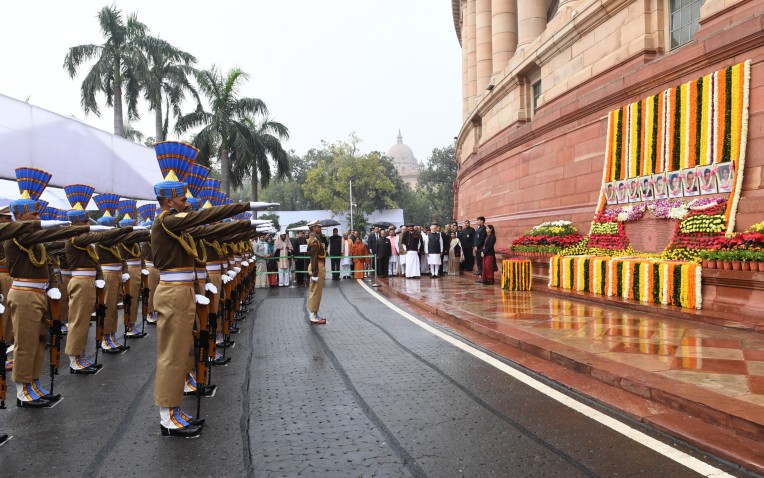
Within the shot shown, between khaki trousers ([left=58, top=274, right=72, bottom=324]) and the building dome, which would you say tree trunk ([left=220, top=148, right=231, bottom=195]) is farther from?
the building dome

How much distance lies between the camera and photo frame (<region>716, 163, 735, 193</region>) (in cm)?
964

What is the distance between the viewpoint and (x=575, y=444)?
13.1ft

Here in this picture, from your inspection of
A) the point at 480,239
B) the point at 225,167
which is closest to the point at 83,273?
the point at 480,239

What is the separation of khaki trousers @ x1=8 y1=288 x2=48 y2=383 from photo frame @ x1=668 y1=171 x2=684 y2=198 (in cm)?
1048

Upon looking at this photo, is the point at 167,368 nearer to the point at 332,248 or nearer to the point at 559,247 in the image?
the point at 559,247

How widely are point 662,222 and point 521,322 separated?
4536 mm

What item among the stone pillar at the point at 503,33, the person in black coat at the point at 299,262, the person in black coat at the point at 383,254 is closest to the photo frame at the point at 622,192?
the person in black coat at the point at 383,254

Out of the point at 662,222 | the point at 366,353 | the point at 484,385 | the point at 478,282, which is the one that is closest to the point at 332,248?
the point at 478,282

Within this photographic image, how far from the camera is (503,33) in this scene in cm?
2297

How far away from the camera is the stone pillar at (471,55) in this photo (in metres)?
29.8

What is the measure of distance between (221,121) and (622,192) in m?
20.1

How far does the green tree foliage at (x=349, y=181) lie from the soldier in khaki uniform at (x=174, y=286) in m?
50.1

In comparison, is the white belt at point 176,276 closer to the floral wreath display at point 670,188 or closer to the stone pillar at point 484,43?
the floral wreath display at point 670,188

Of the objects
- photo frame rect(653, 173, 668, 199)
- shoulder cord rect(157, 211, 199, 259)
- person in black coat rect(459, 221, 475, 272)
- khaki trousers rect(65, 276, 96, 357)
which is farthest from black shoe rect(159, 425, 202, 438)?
person in black coat rect(459, 221, 475, 272)
